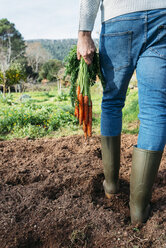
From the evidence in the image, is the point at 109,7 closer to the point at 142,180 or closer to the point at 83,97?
the point at 83,97

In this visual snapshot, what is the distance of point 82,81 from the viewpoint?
162 centimetres

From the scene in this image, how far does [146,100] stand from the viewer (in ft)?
4.19

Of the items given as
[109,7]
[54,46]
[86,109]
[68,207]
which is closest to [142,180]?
[68,207]

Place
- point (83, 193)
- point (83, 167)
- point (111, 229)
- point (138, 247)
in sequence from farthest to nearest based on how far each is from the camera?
1. point (83, 167)
2. point (83, 193)
3. point (111, 229)
4. point (138, 247)

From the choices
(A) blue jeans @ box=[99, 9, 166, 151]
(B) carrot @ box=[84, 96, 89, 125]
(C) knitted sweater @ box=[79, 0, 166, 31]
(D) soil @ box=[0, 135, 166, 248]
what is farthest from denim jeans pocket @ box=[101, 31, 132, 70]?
(D) soil @ box=[0, 135, 166, 248]

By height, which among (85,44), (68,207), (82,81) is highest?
(85,44)

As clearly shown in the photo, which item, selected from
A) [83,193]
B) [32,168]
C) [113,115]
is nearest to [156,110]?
[113,115]

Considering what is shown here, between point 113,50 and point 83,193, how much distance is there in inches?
42.2

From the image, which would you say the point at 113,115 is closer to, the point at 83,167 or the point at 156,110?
the point at 156,110

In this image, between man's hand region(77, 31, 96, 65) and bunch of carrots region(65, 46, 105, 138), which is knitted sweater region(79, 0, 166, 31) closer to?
man's hand region(77, 31, 96, 65)

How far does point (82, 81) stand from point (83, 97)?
13 cm

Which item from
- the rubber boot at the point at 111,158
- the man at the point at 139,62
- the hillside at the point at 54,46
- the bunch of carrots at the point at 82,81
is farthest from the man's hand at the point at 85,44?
the hillside at the point at 54,46

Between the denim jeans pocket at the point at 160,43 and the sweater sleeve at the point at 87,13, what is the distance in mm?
436

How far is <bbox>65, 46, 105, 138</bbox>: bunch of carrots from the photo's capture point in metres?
1.58
